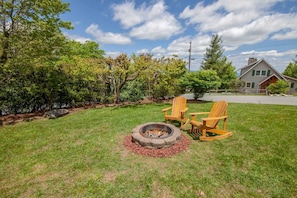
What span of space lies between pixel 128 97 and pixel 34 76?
4.89 metres

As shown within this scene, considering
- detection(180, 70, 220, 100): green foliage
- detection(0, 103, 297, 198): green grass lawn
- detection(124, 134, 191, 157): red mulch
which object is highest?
detection(180, 70, 220, 100): green foliage

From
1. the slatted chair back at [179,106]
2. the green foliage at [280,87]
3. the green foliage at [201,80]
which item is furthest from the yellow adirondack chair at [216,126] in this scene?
the green foliage at [280,87]

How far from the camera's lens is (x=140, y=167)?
271 cm

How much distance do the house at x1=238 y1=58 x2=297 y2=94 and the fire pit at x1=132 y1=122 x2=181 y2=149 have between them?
72.7 feet

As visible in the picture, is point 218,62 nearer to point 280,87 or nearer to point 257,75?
point 257,75

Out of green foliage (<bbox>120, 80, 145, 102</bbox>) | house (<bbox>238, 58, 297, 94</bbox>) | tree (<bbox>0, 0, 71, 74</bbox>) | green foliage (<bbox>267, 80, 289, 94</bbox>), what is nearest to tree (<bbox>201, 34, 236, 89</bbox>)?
house (<bbox>238, 58, 297, 94</bbox>)

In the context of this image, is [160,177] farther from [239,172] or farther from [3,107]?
[3,107]

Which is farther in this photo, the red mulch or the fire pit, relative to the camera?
the fire pit

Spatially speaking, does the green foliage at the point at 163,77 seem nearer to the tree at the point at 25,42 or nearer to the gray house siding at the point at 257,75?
the tree at the point at 25,42

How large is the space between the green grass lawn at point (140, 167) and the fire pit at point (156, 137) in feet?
1.11

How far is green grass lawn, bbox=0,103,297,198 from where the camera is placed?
2184mm

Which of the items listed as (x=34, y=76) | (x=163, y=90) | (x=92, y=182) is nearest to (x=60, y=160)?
(x=92, y=182)

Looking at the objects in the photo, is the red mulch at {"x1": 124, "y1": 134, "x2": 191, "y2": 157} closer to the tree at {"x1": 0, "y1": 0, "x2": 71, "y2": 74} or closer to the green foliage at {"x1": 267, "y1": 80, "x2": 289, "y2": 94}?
the tree at {"x1": 0, "y1": 0, "x2": 71, "y2": 74}

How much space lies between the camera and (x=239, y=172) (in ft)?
8.30
